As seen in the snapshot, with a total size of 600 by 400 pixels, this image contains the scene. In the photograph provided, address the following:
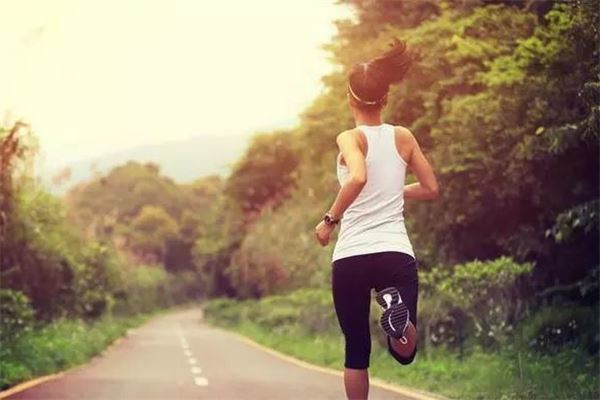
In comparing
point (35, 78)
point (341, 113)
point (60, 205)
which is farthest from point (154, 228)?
point (35, 78)

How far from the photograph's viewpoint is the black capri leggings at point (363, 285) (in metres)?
3.67

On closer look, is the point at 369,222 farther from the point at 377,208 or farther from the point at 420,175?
the point at 420,175

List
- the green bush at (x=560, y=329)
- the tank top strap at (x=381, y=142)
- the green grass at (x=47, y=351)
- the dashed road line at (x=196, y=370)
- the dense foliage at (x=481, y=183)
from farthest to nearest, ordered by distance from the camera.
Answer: the dashed road line at (x=196, y=370)
the green grass at (x=47, y=351)
the green bush at (x=560, y=329)
the dense foliage at (x=481, y=183)
the tank top strap at (x=381, y=142)

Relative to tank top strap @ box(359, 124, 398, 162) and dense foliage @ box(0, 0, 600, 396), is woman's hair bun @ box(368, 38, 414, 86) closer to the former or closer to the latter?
tank top strap @ box(359, 124, 398, 162)

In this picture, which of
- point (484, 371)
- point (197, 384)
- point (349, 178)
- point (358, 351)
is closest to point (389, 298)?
point (358, 351)

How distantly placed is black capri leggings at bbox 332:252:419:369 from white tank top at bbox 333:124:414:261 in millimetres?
34

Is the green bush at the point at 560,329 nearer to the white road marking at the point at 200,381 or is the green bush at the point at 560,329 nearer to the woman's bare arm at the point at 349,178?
the white road marking at the point at 200,381

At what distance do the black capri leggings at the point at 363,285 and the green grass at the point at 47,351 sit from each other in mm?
7460

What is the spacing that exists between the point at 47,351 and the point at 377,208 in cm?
1258

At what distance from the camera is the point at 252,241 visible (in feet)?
132

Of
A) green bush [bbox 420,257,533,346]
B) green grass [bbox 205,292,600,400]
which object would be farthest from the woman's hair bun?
green bush [bbox 420,257,533,346]

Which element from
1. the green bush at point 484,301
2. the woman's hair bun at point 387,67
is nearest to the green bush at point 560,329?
the green bush at point 484,301

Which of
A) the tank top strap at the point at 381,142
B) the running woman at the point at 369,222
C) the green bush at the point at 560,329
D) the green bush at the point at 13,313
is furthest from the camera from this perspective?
the green bush at the point at 13,313

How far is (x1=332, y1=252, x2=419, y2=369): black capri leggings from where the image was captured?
144 inches
